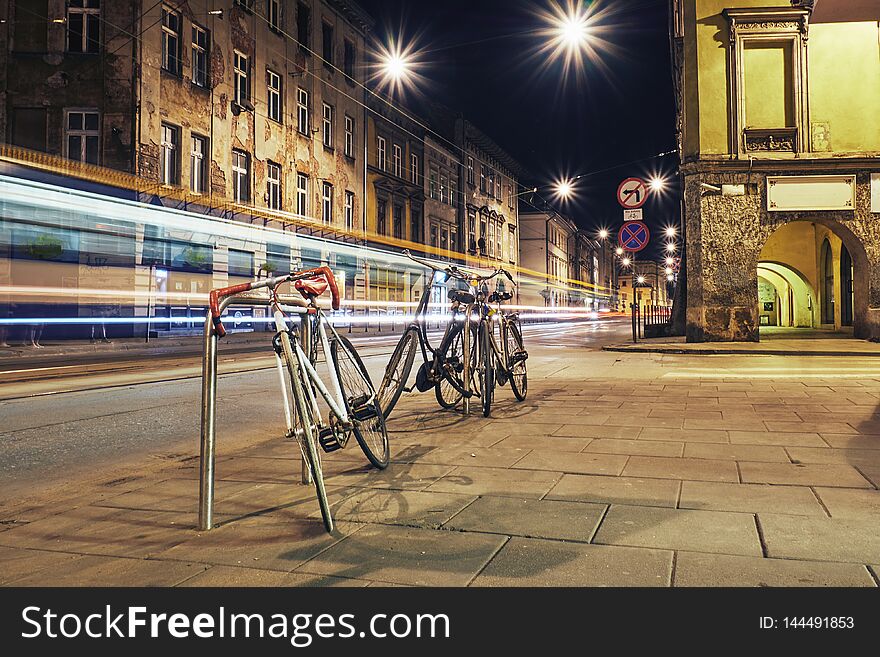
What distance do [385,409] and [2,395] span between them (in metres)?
5.80

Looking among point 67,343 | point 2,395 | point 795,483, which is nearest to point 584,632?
point 795,483

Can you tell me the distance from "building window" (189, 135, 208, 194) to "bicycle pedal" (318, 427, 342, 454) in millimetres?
22978

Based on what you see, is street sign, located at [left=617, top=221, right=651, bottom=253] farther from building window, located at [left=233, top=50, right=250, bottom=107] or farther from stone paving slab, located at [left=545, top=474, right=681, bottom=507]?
building window, located at [left=233, top=50, right=250, bottom=107]

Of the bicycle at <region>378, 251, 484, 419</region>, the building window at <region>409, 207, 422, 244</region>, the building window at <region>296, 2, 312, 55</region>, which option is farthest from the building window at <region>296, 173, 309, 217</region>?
the bicycle at <region>378, 251, 484, 419</region>

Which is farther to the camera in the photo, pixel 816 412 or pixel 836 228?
pixel 836 228

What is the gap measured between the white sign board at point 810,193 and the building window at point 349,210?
21244 mm

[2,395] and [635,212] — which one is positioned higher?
[635,212]

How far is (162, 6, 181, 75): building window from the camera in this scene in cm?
2425

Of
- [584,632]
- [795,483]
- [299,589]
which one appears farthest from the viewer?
[795,483]

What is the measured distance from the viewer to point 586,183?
5200 centimetres

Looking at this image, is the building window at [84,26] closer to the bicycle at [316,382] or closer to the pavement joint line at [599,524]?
the bicycle at [316,382]

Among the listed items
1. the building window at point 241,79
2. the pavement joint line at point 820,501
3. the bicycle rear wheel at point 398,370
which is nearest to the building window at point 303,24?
the building window at point 241,79

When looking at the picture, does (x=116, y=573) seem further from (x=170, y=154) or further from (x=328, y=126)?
(x=328, y=126)

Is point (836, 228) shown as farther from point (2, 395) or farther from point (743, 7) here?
point (2, 395)
